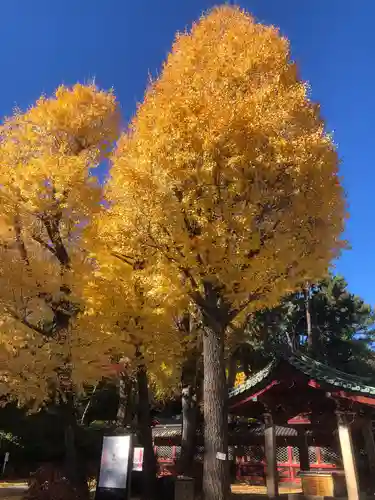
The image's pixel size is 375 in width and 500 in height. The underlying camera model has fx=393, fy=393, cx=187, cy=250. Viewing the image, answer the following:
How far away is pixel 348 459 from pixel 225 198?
18.6 feet

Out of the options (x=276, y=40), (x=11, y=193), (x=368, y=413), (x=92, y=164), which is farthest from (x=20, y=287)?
(x=368, y=413)

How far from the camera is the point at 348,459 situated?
7.69 metres

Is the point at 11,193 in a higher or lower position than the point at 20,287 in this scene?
higher

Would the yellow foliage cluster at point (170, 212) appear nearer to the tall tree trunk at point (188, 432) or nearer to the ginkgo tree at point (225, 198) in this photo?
the ginkgo tree at point (225, 198)

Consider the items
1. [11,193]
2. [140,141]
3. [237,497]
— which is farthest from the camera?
[237,497]

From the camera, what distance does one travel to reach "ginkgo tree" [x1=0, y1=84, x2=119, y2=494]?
719 centimetres

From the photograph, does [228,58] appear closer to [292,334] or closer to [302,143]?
[302,143]

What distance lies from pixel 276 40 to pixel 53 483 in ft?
33.3

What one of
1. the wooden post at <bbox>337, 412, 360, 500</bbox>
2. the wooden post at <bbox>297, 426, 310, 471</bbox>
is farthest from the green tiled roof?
the wooden post at <bbox>297, 426, 310, 471</bbox>

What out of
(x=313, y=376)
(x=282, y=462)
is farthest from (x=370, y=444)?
(x=282, y=462)

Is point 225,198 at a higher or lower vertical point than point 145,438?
higher

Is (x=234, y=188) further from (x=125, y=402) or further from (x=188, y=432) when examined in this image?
(x=125, y=402)

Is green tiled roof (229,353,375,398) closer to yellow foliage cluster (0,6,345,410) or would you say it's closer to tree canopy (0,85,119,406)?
yellow foliage cluster (0,6,345,410)

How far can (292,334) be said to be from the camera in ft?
82.3
